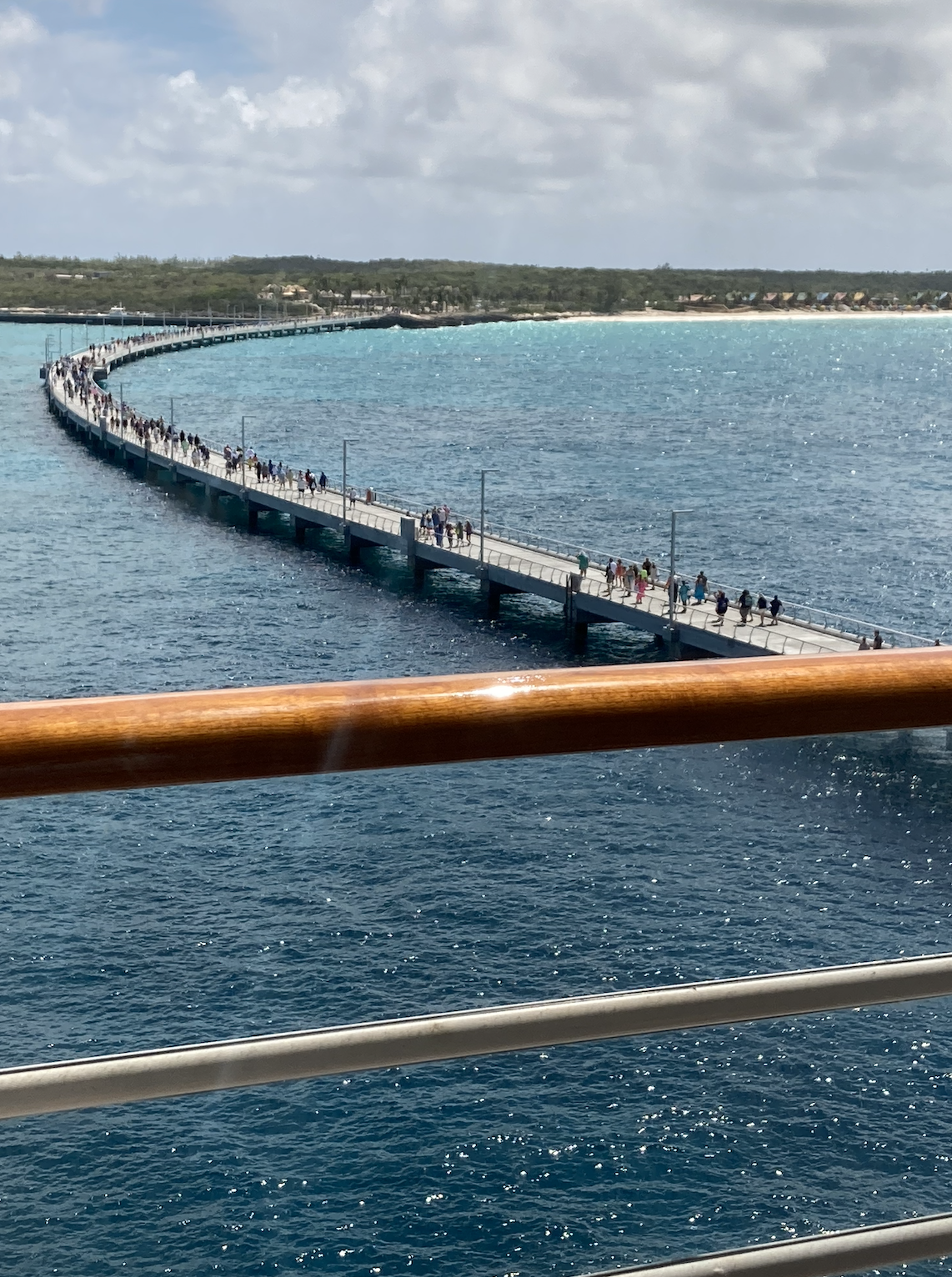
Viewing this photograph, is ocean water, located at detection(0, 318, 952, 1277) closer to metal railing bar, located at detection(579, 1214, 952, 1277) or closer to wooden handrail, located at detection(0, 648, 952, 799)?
metal railing bar, located at detection(579, 1214, 952, 1277)

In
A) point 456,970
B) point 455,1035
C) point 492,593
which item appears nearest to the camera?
point 455,1035

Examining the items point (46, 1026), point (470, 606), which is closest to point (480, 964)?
point (46, 1026)

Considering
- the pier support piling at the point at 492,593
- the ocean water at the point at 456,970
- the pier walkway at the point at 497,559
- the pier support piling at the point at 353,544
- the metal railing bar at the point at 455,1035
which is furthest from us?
the pier support piling at the point at 353,544

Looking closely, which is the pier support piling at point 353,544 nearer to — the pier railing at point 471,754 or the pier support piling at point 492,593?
the pier support piling at point 492,593

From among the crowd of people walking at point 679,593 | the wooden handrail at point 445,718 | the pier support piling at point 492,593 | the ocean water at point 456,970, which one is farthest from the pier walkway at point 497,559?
the wooden handrail at point 445,718

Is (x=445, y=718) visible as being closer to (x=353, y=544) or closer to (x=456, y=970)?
(x=456, y=970)

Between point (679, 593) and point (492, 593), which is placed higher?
point (679, 593)

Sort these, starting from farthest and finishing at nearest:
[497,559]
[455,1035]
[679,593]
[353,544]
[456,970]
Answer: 1. [353,544]
2. [497,559]
3. [679,593]
4. [456,970]
5. [455,1035]

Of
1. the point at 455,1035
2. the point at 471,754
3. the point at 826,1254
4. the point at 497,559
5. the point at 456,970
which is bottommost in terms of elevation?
the point at 456,970

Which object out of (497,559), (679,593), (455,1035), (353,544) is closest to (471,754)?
(455,1035)
